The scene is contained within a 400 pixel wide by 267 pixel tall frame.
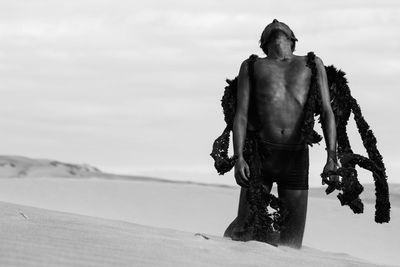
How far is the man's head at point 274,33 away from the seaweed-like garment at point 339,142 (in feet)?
0.47

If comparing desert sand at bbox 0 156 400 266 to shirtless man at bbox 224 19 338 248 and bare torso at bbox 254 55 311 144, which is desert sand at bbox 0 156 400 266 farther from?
bare torso at bbox 254 55 311 144

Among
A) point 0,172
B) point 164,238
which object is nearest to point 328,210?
point 0,172

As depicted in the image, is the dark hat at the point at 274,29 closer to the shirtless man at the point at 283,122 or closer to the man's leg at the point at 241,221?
the shirtless man at the point at 283,122

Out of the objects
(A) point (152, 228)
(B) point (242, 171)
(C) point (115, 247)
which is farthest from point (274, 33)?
(C) point (115, 247)

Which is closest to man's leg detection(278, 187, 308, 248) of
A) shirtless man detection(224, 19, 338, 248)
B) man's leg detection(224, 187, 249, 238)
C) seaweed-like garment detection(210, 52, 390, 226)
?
shirtless man detection(224, 19, 338, 248)

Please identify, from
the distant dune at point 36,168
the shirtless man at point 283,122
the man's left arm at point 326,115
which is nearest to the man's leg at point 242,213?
the shirtless man at point 283,122

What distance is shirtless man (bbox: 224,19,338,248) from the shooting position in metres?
9.18

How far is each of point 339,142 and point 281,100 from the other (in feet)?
2.35

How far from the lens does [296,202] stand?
31.0ft

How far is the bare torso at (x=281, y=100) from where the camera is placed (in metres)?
9.17

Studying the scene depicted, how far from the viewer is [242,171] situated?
9109 mm

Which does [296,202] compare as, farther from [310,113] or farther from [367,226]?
[367,226]

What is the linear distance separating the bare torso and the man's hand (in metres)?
0.25

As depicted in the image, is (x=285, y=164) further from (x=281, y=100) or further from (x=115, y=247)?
(x=115, y=247)
